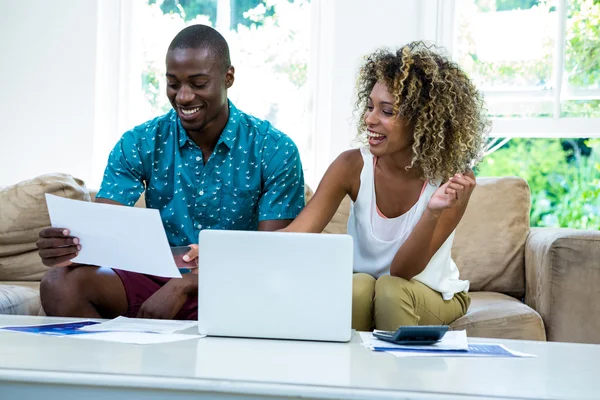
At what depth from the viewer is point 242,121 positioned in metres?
2.10

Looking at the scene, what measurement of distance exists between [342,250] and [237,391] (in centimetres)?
39

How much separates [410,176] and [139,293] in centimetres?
76

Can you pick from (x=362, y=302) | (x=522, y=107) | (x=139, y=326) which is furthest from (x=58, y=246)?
(x=522, y=107)

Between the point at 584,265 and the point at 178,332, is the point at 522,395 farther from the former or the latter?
the point at 584,265

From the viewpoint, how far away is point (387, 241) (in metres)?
1.95

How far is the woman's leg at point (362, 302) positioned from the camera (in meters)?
1.76

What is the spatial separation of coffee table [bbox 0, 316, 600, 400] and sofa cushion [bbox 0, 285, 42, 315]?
1.02 m

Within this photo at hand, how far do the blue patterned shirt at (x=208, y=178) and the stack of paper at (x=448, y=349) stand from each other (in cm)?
80

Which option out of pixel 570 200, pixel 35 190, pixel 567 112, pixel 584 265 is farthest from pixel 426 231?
pixel 570 200

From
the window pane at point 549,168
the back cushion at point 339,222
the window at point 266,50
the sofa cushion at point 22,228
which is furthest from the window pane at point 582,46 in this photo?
the window pane at point 549,168

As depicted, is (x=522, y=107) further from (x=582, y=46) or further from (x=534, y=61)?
(x=582, y=46)

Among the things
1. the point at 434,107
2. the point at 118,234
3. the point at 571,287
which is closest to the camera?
the point at 118,234

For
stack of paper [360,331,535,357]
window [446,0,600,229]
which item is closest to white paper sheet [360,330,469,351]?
stack of paper [360,331,535,357]

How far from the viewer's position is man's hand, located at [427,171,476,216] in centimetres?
176
